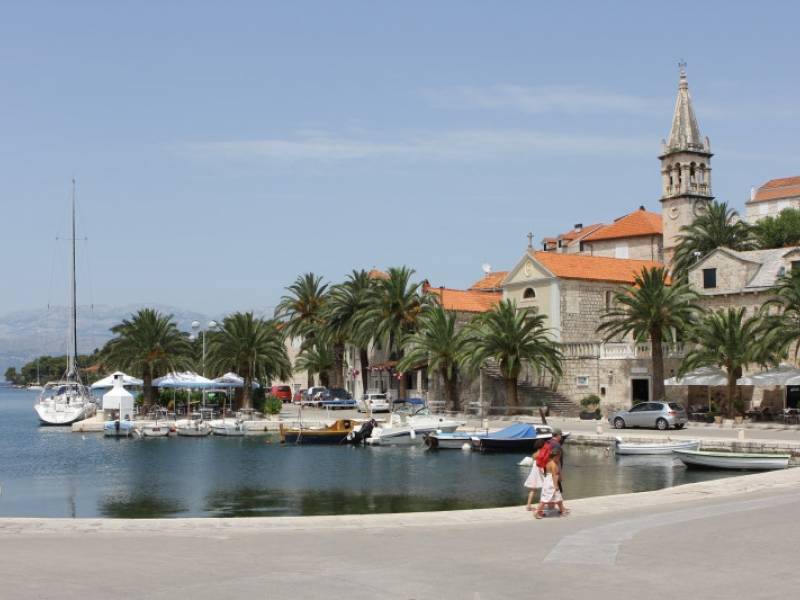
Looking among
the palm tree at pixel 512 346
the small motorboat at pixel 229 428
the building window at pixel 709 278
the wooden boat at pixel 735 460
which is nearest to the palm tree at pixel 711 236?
the building window at pixel 709 278

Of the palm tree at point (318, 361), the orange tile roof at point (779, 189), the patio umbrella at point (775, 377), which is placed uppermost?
the orange tile roof at point (779, 189)

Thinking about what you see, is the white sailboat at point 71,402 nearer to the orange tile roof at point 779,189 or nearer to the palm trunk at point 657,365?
the palm trunk at point 657,365

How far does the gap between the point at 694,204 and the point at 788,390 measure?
31601mm

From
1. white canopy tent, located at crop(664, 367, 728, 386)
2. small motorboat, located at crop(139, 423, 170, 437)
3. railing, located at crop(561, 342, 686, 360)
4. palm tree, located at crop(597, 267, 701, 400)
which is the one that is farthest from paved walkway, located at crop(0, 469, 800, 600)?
small motorboat, located at crop(139, 423, 170, 437)

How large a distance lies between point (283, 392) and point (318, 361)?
10.5m

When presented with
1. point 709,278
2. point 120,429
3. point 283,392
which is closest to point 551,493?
point 709,278

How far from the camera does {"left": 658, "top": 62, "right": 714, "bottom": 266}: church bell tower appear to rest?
8288 cm

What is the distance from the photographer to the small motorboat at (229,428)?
208 ft

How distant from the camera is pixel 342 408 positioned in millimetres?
79062

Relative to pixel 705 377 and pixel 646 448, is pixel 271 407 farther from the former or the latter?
pixel 646 448

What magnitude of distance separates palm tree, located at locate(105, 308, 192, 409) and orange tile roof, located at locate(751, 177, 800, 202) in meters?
71.0

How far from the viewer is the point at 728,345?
51125 mm

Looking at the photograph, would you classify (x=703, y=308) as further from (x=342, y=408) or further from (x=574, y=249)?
(x=574, y=249)

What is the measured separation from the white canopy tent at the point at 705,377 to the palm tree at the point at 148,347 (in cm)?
3516
